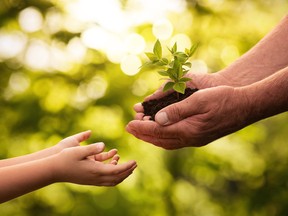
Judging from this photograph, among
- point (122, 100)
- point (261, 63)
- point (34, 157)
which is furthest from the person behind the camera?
point (122, 100)

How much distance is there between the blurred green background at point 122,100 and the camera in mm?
4164

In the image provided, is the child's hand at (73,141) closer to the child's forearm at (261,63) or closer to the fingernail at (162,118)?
the fingernail at (162,118)

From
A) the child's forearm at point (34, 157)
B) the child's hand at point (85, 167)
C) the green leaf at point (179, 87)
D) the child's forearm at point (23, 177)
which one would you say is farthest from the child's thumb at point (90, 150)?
the green leaf at point (179, 87)

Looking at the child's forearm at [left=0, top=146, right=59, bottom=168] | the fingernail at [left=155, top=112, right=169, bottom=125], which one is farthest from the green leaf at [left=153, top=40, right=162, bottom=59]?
the child's forearm at [left=0, top=146, right=59, bottom=168]

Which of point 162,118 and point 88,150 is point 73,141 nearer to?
point 88,150

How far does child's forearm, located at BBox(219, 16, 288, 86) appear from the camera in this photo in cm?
251

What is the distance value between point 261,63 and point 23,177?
4.61ft

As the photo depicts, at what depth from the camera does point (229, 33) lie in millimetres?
4527

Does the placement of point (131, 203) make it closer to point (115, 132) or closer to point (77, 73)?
point (115, 132)

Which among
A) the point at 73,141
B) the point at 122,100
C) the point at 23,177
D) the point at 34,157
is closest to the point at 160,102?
the point at 73,141

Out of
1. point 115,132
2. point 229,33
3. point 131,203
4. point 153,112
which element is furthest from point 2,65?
point 153,112

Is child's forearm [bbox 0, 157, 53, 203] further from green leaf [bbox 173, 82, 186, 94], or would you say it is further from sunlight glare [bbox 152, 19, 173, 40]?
sunlight glare [bbox 152, 19, 173, 40]

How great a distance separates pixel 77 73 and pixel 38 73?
354mm

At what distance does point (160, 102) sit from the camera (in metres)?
2.22
